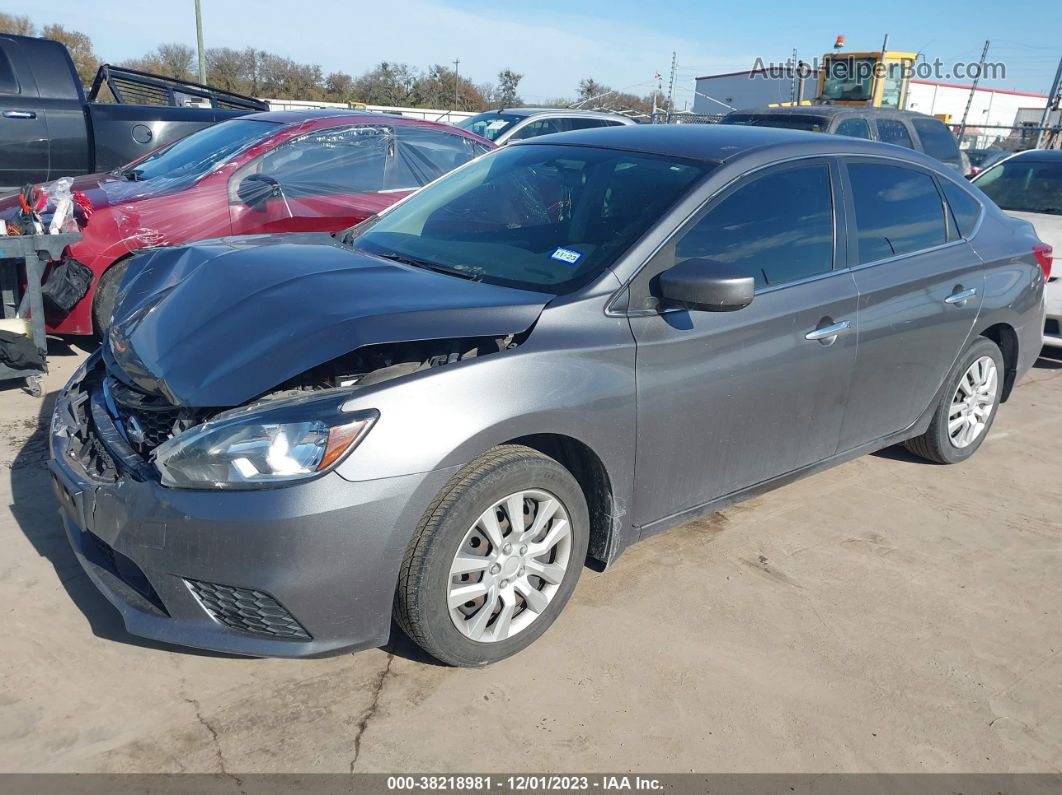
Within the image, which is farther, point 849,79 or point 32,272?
point 849,79

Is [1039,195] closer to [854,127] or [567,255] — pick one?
[854,127]

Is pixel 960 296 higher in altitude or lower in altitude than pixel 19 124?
lower

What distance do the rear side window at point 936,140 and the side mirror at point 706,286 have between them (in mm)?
8802

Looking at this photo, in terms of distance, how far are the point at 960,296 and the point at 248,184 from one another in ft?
14.7

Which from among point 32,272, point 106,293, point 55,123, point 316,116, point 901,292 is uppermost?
point 316,116

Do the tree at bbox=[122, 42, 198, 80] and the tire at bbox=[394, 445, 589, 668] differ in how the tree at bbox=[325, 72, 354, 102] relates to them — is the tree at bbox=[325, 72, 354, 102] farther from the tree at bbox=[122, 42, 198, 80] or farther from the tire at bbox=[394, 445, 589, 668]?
the tire at bbox=[394, 445, 589, 668]

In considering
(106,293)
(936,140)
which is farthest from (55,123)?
(936,140)

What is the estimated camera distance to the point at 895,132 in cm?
1023

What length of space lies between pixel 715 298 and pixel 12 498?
10.3 ft

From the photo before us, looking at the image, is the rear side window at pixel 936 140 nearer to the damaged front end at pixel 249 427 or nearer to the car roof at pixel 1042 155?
the car roof at pixel 1042 155

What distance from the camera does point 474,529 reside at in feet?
8.84

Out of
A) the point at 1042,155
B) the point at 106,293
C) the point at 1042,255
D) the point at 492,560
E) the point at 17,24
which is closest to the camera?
the point at 492,560
